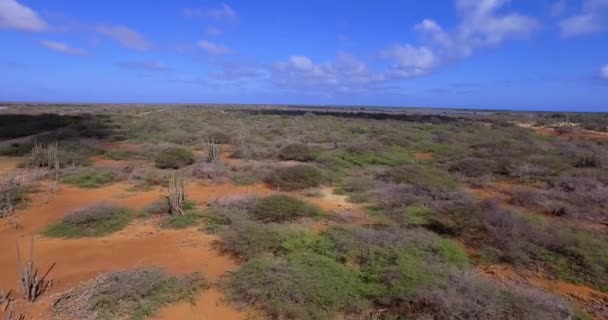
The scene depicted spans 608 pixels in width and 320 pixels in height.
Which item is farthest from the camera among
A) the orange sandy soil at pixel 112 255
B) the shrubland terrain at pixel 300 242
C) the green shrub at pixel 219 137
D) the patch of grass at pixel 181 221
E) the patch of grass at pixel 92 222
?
the green shrub at pixel 219 137

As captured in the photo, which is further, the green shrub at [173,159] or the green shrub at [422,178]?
the green shrub at [173,159]

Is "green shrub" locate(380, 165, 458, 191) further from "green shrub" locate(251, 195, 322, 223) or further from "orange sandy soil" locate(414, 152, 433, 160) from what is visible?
"orange sandy soil" locate(414, 152, 433, 160)

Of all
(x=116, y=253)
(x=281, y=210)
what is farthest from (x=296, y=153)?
(x=116, y=253)

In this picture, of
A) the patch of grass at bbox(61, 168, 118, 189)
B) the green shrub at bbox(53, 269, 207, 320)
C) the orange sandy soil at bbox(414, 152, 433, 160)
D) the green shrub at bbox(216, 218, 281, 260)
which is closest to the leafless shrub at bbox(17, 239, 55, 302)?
the green shrub at bbox(53, 269, 207, 320)

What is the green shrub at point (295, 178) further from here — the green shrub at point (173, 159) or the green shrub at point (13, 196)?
the green shrub at point (13, 196)

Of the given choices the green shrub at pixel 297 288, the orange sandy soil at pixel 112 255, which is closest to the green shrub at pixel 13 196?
the orange sandy soil at pixel 112 255
